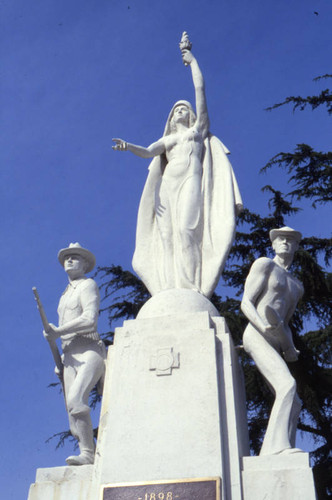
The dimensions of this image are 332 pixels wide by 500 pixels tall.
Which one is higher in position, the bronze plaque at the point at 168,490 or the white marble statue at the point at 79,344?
the white marble statue at the point at 79,344

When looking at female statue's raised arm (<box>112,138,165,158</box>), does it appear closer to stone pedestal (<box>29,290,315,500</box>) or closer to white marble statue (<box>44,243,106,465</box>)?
white marble statue (<box>44,243,106,465</box>)

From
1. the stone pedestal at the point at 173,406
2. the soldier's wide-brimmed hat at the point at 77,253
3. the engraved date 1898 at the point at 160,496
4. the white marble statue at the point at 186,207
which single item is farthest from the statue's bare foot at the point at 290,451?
the soldier's wide-brimmed hat at the point at 77,253

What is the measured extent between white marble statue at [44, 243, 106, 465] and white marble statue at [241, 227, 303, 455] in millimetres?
1619

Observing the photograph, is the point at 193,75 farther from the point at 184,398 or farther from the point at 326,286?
the point at 326,286

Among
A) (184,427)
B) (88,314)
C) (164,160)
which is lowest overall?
(184,427)

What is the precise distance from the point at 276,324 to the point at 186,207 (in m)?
1.92

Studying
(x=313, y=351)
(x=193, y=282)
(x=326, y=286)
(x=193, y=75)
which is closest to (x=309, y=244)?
(x=326, y=286)

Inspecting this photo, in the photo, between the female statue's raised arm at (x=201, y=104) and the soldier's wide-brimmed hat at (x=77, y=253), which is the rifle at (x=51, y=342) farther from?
the female statue's raised arm at (x=201, y=104)

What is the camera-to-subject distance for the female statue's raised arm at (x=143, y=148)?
312 inches

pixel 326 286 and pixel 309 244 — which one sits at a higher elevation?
pixel 309 244

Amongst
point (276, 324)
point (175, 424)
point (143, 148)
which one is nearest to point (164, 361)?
point (175, 424)

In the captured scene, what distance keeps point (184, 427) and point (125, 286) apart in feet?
32.5

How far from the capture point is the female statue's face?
866 cm

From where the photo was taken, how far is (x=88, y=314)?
280 inches
